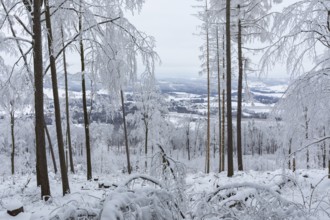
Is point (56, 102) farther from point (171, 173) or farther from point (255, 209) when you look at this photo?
point (255, 209)

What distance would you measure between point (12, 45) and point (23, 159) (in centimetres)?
3911

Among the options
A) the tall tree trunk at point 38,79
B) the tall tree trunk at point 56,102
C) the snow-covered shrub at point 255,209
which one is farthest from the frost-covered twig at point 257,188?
the tall tree trunk at point 56,102

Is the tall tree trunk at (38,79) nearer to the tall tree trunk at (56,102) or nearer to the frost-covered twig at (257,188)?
the tall tree trunk at (56,102)

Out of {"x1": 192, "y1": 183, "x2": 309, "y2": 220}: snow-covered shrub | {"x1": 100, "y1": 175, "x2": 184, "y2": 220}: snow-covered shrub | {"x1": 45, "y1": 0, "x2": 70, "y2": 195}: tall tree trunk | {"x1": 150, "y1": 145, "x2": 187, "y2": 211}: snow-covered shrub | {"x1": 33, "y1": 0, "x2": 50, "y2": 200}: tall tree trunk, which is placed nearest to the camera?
{"x1": 100, "y1": 175, "x2": 184, "y2": 220}: snow-covered shrub

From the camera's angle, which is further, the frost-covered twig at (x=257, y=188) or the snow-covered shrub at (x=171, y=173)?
the snow-covered shrub at (x=171, y=173)

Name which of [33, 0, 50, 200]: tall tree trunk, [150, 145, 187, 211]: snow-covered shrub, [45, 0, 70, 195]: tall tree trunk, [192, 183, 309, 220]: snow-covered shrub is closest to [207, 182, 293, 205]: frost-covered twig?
[192, 183, 309, 220]: snow-covered shrub

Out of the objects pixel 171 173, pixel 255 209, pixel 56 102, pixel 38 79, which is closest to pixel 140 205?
pixel 171 173

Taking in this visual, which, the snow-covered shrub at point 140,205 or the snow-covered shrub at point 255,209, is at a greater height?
the snow-covered shrub at point 140,205

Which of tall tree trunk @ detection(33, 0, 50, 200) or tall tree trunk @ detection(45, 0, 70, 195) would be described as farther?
tall tree trunk @ detection(45, 0, 70, 195)

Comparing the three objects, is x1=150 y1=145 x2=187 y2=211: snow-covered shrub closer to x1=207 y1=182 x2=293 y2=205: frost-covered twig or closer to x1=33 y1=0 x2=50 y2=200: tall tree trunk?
x1=207 y1=182 x2=293 y2=205: frost-covered twig

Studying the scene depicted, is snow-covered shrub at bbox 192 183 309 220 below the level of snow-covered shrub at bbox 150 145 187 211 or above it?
below

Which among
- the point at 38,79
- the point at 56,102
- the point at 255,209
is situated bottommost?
the point at 255,209

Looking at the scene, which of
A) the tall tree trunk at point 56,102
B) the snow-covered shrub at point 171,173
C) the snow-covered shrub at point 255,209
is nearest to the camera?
the snow-covered shrub at point 255,209

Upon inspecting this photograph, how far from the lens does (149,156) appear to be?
2.78 metres
